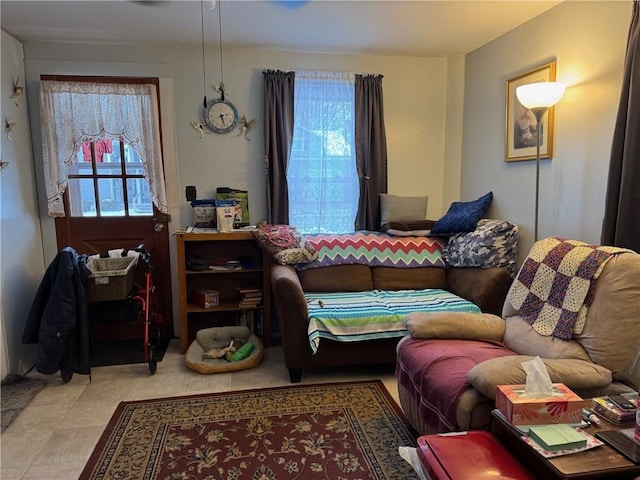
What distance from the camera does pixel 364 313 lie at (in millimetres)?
2770

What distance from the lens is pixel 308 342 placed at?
2.74 m

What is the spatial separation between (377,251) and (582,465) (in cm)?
223

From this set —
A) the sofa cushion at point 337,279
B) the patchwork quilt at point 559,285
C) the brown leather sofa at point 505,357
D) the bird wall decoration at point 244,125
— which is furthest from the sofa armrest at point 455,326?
the bird wall decoration at point 244,125

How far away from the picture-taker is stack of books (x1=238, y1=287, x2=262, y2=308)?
344 cm

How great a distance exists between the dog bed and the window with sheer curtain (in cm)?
104

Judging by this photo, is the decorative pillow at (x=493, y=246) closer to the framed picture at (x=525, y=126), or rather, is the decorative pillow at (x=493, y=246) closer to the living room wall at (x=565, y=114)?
the living room wall at (x=565, y=114)

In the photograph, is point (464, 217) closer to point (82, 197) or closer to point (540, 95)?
point (540, 95)

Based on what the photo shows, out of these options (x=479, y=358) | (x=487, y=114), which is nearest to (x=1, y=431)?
(x=479, y=358)

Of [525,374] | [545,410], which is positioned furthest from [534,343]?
[545,410]

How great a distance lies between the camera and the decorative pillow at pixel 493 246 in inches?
118

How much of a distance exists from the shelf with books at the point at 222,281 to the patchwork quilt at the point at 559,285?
188 centimetres

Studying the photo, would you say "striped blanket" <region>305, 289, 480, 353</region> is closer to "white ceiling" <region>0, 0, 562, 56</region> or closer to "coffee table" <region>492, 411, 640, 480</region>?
"coffee table" <region>492, 411, 640, 480</region>

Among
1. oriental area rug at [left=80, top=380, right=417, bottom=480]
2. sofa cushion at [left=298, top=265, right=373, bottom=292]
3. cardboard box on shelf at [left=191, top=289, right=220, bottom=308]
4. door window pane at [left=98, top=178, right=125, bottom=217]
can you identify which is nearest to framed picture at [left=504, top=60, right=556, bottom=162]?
sofa cushion at [left=298, top=265, right=373, bottom=292]

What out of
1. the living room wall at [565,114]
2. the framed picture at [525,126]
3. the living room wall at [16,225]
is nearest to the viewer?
the living room wall at [565,114]
